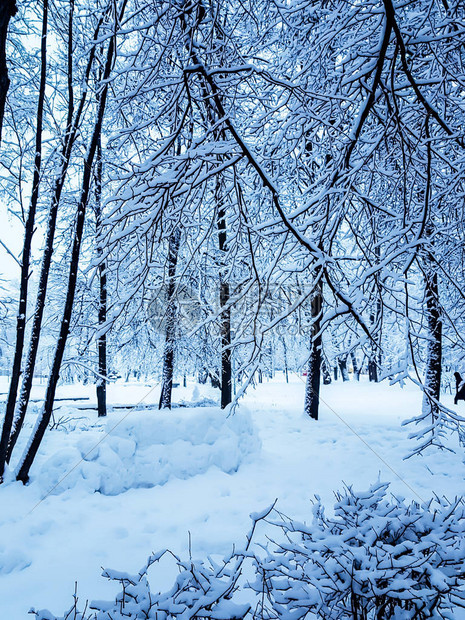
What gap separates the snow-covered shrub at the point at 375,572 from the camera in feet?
5.45

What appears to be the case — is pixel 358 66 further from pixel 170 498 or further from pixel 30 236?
pixel 170 498

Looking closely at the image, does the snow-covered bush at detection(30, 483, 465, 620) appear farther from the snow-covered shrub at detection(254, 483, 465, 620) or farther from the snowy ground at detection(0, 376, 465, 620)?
the snowy ground at detection(0, 376, 465, 620)

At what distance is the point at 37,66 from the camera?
531 cm

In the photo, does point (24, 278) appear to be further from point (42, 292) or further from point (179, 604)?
point (179, 604)

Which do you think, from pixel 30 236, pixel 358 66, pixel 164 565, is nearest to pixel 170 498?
pixel 164 565

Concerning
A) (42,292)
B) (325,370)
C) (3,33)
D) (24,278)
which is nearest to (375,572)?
(3,33)

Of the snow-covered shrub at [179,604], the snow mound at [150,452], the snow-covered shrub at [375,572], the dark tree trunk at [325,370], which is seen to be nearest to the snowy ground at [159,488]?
the snow mound at [150,452]

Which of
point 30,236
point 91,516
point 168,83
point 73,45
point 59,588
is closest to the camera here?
point 168,83

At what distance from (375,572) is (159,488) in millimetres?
4486

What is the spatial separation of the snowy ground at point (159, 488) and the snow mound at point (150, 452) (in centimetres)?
2

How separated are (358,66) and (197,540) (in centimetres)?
460

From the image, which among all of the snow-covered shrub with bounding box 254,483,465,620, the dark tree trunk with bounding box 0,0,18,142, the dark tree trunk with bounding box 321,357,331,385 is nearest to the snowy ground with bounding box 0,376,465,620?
the dark tree trunk with bounding box 321,357,331,385

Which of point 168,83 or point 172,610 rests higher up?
point 168,83

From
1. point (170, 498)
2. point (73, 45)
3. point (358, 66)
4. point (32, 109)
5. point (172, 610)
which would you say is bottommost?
point (170, 498)
